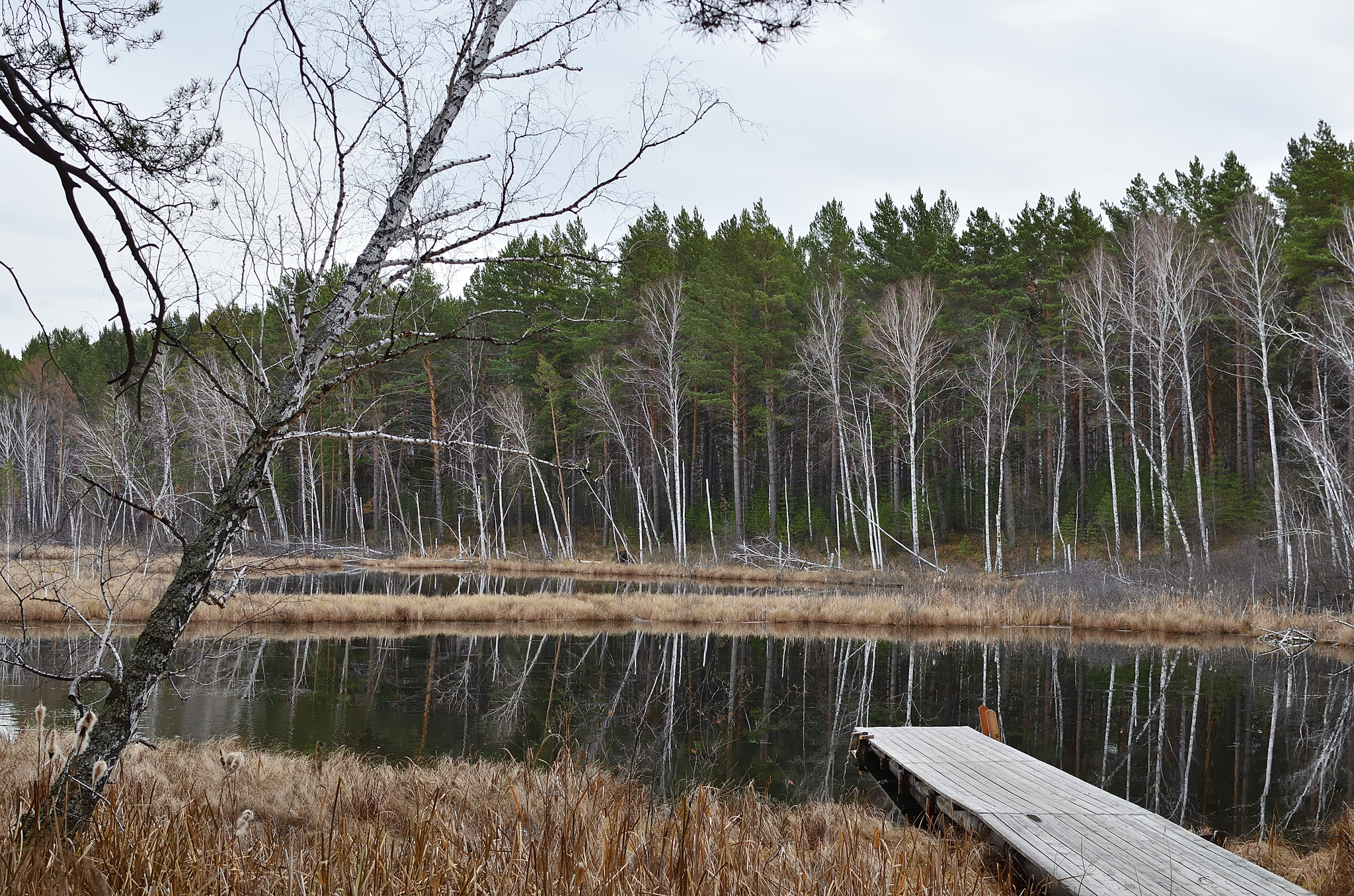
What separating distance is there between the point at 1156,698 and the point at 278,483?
39562 mm

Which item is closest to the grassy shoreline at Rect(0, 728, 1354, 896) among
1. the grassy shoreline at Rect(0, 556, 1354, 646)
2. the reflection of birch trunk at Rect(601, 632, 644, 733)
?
the reflection of birch trunk at Rect(601, 632, 644, 733)

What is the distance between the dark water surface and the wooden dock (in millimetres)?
1277

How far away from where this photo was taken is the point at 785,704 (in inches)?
458

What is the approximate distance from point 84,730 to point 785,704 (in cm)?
965

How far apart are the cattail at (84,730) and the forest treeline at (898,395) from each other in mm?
19165

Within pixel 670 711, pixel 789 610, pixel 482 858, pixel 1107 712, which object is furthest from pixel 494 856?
pixel 789 610

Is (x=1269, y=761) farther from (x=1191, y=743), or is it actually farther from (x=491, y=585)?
(x=491, y=585)

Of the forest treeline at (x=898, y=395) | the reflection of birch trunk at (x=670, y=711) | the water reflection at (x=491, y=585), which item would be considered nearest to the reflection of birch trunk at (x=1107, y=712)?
the reflection of birch trunk at (x=670, y=711)

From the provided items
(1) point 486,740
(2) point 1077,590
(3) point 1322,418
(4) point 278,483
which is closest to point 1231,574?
(2) point 1077,590

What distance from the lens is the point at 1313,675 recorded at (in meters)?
13.5

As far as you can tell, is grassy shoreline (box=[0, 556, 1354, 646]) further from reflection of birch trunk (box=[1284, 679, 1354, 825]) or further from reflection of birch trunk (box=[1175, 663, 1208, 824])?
reflection of birch trunk (box=[1284, 679, 1354, 825])

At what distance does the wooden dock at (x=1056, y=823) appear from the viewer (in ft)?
13.1

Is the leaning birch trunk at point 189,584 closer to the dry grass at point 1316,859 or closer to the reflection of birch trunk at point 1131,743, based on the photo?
the dry grass at point 1316,859

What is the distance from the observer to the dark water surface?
27.9 feet
